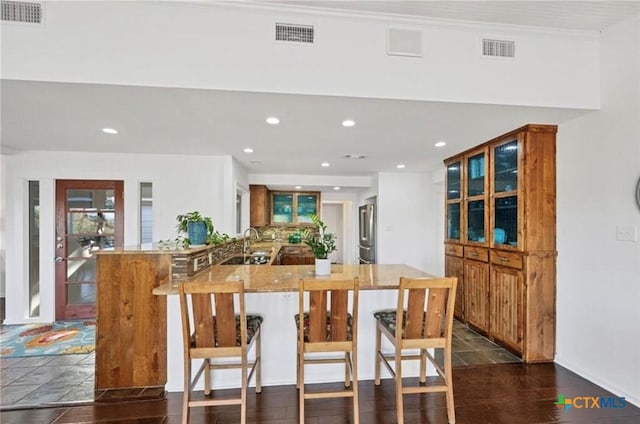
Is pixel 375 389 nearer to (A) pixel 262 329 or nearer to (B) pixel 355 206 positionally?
(A) pixel 262 329

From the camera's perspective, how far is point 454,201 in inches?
169

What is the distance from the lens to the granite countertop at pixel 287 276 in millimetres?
2283

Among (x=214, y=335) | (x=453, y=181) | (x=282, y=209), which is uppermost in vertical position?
(x=453, y=181)

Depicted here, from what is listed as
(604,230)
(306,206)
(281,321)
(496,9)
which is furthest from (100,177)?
(604,230)

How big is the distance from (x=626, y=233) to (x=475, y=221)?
1.52 meters

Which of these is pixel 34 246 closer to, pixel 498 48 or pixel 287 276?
pixel 287 276

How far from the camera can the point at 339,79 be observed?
7.30 feet

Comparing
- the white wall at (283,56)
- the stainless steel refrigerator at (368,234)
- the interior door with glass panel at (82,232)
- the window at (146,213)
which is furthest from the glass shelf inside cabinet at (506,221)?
the interior door with glass panel at (82,232)

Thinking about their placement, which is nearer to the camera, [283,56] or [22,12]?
[22,12]

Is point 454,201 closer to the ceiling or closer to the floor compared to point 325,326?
closer to the ceiling

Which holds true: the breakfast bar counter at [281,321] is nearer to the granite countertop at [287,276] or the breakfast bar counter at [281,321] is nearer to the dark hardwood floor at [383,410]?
the granite countertop at [287,276]

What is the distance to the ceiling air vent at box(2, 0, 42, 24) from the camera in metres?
1.96

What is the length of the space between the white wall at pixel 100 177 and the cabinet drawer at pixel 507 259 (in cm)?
343

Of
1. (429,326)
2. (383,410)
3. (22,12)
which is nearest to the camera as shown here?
(22,12)
